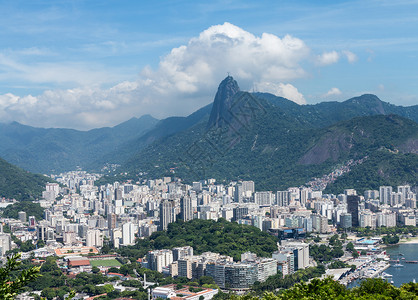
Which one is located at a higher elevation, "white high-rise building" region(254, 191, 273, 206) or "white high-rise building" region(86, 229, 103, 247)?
"white high-rise building" region(254, 191, 273, 206)

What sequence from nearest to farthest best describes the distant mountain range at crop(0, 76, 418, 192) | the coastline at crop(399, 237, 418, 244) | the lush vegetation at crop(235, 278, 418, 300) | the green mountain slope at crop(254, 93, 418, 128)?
the lush vegetation at crop(235, 278, 418, 300) < the coastline at crop(399, 237, 418, 244) < the distant mountain range at crop(0, 76, 418, 192) < the green mountain slope at crop(254, 93, 418, 128)

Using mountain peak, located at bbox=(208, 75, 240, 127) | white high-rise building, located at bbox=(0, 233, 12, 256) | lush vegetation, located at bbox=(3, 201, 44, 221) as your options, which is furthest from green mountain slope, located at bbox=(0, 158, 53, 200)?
mountain peak, located at bbox=(208, 75, 240, 127)

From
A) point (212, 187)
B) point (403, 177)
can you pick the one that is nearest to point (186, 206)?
point (212, 187)

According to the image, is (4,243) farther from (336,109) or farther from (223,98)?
(336,109)

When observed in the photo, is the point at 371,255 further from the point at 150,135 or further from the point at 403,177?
the point at 150,135

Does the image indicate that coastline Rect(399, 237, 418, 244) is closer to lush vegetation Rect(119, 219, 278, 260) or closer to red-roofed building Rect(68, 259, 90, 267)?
lush vegetation Rect(119, 219, 278, 260)

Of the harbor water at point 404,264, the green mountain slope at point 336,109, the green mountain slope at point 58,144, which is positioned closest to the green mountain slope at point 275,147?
the green mountain slope at point 336,109
